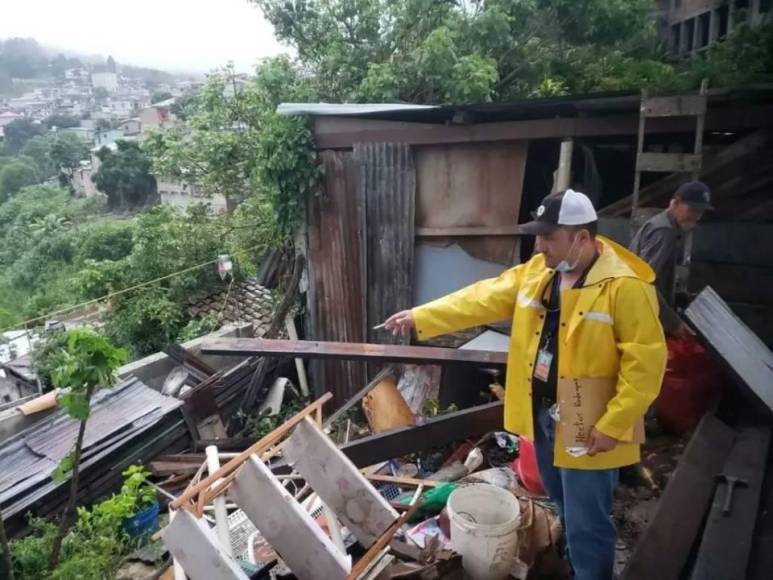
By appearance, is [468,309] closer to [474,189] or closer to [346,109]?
[474,189]

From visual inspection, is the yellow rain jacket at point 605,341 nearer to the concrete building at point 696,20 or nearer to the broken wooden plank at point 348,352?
the broken wooden plank at point 348,352

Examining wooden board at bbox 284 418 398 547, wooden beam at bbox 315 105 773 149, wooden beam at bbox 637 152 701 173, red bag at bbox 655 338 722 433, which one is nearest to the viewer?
wooden board at bbox 284 418 398 547

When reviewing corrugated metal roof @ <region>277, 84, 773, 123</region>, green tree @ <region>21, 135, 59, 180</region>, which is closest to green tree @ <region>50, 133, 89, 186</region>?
green tree @ <region>21, 135, 59, 180</region>

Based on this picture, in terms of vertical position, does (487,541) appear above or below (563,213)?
below

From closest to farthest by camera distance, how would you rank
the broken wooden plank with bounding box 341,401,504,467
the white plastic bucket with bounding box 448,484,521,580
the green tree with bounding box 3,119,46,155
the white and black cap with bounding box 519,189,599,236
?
1. the white and black cap with bounding box 519,189,599,236
2. the white plastic bucket with bounding box 448,484,521,580
3. the broken wooden plank with bounding box 341,401,504,467
4. the green tree with bounding box 3,119,46,155

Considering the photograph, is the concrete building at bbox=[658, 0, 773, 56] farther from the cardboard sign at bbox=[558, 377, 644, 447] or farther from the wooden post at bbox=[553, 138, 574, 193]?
the cardboard sign at bbox=[558, 377, 644, 447]

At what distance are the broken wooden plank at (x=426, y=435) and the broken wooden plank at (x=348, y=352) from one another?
368mm

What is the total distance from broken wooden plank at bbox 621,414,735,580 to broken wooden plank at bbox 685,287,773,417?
0.32 meters

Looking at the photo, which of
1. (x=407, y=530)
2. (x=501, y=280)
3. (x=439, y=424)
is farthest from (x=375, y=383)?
(x=501, y=280)

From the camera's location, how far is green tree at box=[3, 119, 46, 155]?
1914 inches

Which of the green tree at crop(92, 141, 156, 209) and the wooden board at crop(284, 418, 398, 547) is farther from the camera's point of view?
the green tree at crop(92, 141, 156, 209)

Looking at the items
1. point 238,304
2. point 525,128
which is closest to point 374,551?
point 525,128

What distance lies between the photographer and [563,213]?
239cm

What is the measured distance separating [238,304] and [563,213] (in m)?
10.3
